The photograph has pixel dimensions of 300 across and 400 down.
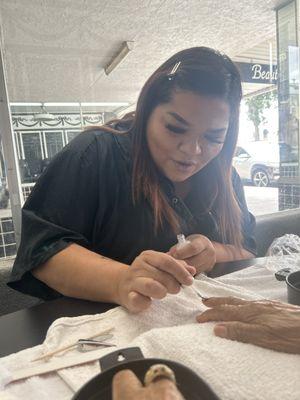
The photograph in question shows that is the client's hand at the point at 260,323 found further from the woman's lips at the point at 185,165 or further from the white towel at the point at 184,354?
the woman's lips at the point at 185,165

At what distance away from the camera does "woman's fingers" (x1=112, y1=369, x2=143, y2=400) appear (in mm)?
250

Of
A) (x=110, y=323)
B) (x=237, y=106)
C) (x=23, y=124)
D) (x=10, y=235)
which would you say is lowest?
(x=10, y=235)

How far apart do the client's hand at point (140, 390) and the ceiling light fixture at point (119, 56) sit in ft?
7.60

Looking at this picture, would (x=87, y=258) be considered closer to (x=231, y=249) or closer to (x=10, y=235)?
(x=231, y=249)

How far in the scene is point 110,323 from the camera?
545 millimetres

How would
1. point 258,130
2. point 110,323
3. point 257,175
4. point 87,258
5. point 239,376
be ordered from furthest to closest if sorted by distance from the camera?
point 257,175 < point 258,130 < point 87,258 < point 110,323 < point 239,376

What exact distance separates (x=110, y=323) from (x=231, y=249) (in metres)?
0.52

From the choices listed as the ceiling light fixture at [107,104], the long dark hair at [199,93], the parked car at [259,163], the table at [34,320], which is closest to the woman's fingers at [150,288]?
the table at [34,320]

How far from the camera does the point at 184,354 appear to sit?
402mm

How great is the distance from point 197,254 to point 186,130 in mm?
292

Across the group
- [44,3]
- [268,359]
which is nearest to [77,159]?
[268,359]

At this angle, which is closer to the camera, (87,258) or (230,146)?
(87,258)

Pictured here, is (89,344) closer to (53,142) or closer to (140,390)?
(140,390)

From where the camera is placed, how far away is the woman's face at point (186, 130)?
2.45ft
